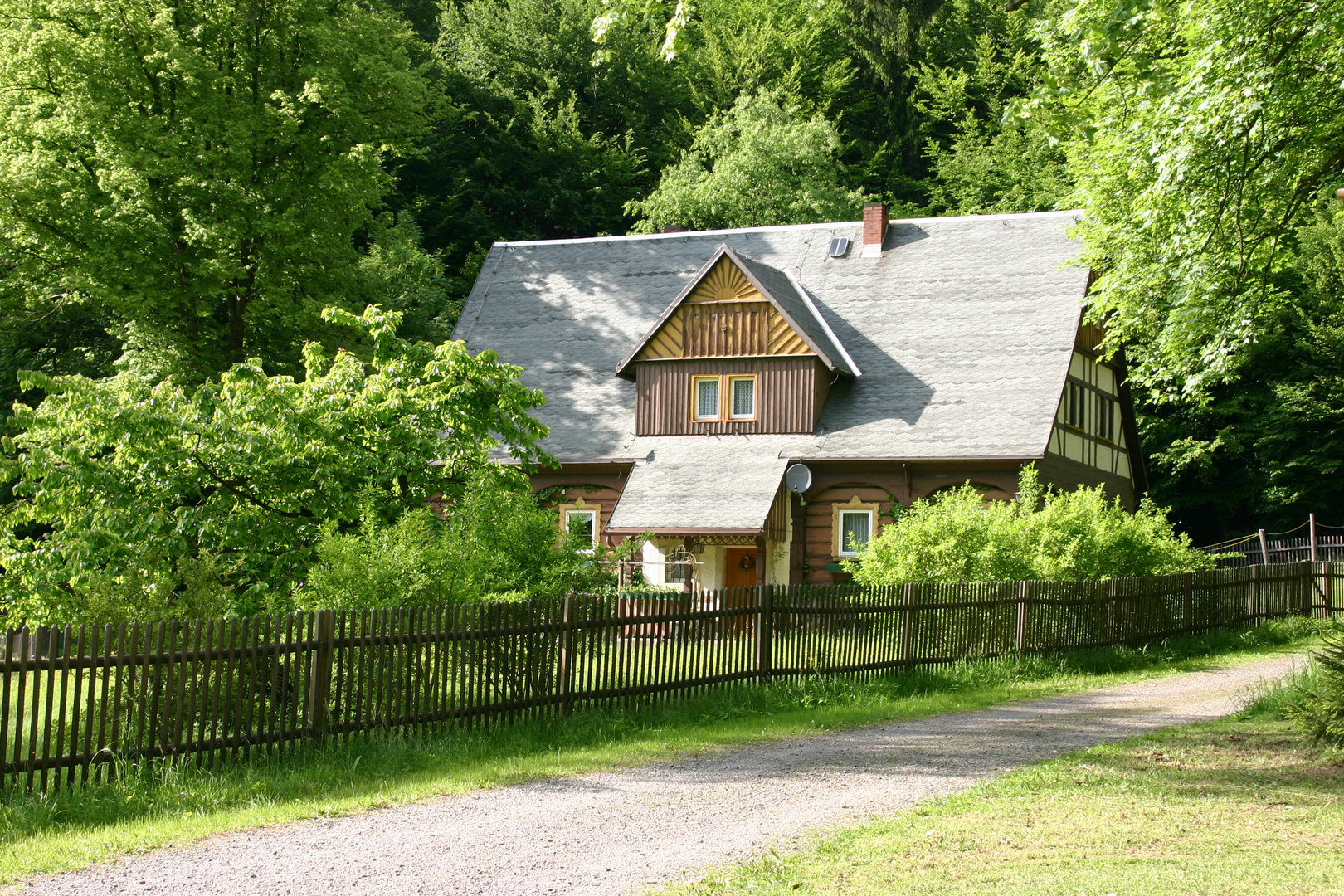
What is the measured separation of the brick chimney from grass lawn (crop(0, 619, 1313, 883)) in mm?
16982

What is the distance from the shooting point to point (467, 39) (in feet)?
171

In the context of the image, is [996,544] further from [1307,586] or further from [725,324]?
[1307,586]

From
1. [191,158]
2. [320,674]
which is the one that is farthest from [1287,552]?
[320,674]

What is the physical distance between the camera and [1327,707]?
10.7 meters

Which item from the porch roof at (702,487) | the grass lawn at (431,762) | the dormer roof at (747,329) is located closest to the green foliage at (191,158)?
the dormer roof at (747,329)

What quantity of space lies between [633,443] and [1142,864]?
22.2 meters

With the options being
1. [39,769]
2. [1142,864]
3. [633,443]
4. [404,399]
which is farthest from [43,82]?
[1142,864]

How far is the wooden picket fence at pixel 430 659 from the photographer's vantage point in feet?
30.9

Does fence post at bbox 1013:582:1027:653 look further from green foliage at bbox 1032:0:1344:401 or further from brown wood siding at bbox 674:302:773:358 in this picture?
brown wood siding at bbox 674:302:773:358

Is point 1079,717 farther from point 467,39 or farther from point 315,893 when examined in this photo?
point 467,39

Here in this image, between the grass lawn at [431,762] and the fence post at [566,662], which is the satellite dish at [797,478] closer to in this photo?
the grass lawn at [431,762]

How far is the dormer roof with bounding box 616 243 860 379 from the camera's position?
28.1 m

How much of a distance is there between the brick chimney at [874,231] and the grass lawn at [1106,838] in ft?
74.2

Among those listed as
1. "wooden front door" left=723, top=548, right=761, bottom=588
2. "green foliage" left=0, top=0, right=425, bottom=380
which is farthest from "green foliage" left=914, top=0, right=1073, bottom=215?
"green foliage" left=0, top=0, right=425, bottom=380
